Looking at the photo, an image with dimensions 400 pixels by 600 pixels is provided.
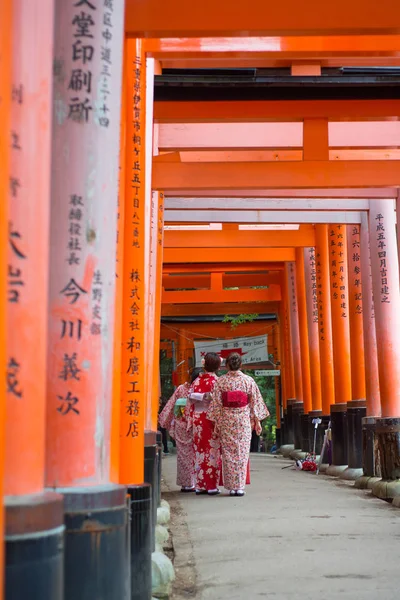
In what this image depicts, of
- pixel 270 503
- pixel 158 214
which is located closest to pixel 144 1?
pixel 158 214

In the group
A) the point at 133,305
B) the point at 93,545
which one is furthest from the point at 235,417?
the point at 93,545

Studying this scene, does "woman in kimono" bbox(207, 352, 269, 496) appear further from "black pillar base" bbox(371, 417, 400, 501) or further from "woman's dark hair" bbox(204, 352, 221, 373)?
"black pillar base" bbox(371, 417, 400, 501)

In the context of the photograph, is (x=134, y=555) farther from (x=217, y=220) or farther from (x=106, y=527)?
(x=217, y=220)

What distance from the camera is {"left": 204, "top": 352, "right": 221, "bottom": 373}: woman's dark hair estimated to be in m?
10.7

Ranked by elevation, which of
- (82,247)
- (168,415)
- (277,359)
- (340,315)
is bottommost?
(168,415)

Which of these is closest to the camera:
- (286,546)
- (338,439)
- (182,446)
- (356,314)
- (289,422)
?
(286,546)

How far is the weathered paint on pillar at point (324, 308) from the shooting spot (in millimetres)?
16109

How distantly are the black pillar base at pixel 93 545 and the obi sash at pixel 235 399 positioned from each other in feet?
22.2

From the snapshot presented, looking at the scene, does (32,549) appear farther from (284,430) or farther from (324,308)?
(284,430)

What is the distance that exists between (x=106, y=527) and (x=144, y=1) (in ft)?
10.4

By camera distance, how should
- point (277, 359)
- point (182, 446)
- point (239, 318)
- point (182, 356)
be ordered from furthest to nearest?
point (277, 359), point (182, 356), point (239, 318), point (182, 446)

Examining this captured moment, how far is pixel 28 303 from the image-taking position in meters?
2.76

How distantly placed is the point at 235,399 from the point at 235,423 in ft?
0.96

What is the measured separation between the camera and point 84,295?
11.4ft
